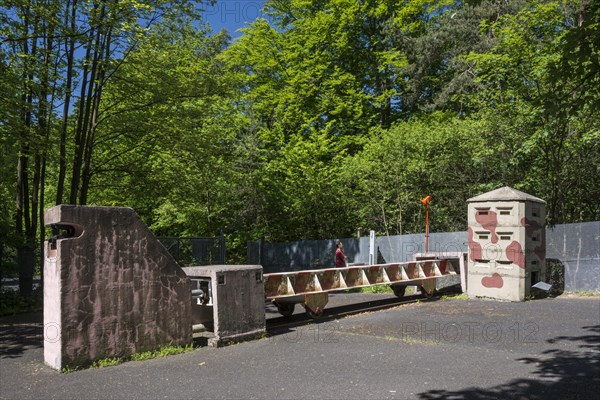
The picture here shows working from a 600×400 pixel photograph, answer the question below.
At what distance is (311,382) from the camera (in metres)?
6.80

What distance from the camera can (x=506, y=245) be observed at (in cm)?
1463

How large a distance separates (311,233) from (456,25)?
1403 cm

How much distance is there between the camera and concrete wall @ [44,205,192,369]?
7.66m

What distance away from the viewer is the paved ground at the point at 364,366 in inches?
251

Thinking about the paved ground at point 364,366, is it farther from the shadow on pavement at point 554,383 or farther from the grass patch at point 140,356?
the grass patch at point 140,356

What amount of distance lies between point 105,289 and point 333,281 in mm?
5949

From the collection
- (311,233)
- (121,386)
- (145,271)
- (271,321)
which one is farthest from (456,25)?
(121,386)

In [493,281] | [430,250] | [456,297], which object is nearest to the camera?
[493,281]

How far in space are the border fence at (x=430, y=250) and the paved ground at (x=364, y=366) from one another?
4092 millimetres

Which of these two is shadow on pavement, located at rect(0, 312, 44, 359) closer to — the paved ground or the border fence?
the paved ground

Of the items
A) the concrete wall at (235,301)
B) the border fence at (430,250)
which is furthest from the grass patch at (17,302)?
the border fence at (430,250)

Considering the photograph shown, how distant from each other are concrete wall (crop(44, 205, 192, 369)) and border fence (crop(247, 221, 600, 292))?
11.6 meters

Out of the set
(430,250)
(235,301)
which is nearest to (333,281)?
(235,301)

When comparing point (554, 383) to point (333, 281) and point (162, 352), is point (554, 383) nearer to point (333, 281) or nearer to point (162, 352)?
point (162, 352)
